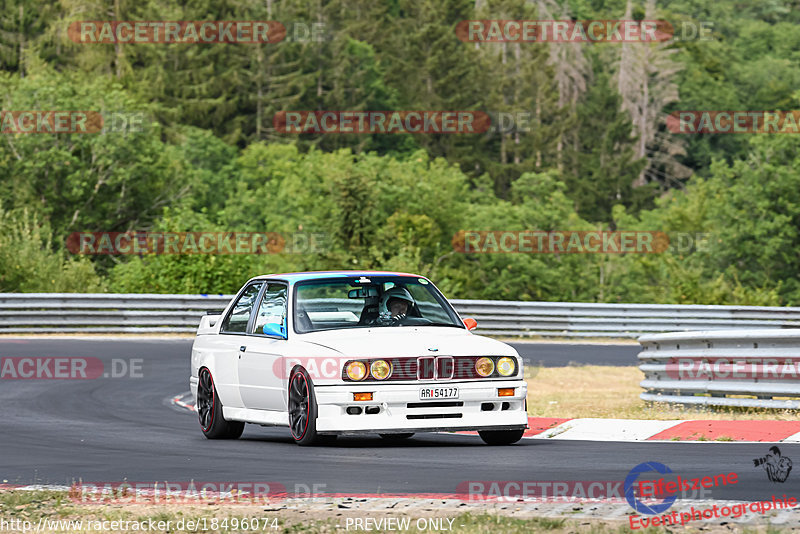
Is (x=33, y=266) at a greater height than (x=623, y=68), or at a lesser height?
lesser

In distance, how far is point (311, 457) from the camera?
1092 cm

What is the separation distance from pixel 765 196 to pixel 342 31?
43.5m

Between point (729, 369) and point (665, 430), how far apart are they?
264 centimetres

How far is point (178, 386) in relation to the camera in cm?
2005

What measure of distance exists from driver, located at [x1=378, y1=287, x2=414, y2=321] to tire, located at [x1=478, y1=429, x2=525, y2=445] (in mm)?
1317

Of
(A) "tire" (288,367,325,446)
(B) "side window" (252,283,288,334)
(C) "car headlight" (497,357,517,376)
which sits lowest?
(A) "tire" (288,367,325,446)

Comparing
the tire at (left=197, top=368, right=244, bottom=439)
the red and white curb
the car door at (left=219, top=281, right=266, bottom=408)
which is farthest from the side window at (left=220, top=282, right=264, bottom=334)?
the red and white curb

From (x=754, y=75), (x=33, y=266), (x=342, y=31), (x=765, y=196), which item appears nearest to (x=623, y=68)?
(x=754, y=75)

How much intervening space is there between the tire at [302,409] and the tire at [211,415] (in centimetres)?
135

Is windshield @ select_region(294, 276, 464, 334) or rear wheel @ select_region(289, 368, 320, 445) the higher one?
windshield @ select_region(294, 276, 464, 334)

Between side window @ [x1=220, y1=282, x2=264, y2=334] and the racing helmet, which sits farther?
side window @ [x1=220, y1=282, x2=264, y2=334]

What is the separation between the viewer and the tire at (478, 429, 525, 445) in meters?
12.0

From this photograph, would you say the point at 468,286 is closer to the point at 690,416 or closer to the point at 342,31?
the point at 342,31

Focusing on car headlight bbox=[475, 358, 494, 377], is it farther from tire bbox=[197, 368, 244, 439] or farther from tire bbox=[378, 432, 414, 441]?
tire bbox=[197, 368, 244, 439]
